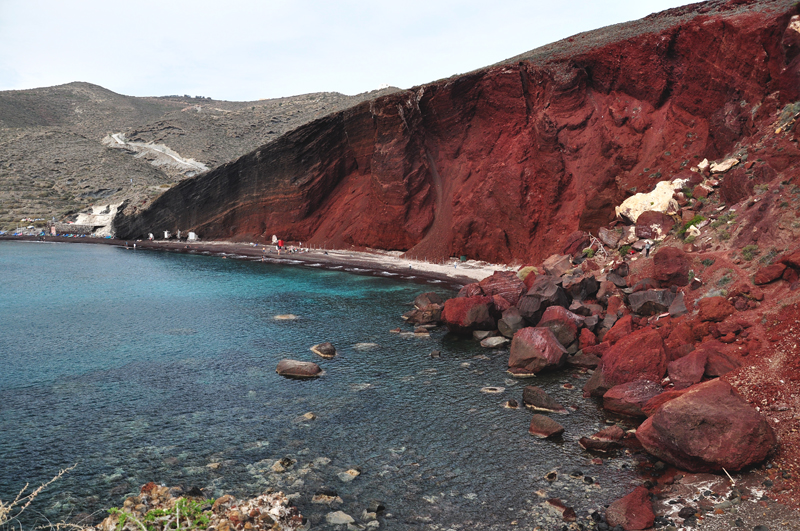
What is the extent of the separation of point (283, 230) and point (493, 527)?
70.8 meters

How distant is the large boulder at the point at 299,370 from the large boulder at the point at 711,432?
15.4m

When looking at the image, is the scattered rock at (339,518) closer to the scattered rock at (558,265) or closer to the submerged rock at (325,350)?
the submerged rock at (325,350)

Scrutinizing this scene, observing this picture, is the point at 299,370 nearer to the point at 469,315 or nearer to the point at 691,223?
the point at 469,315

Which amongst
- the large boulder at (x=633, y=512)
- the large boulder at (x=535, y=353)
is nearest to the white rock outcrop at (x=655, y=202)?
the large boulder at (x=535, y=353)

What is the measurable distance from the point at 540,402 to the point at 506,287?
52.3 feet

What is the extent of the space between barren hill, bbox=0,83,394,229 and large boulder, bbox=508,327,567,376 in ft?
292

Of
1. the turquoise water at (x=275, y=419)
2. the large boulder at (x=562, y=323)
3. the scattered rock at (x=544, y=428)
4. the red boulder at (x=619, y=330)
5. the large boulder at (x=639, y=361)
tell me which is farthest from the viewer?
the large boulder at (x=562, y=323)

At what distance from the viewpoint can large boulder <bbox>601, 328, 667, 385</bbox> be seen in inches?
814

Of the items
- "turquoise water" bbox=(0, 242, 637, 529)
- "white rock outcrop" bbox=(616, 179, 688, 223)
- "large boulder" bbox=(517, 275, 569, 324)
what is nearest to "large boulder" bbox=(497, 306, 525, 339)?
"large boulder" bbox=(517, 275, 569, 324)

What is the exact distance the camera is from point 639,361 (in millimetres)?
20891

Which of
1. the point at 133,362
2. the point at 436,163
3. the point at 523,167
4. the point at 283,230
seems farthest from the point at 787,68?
the point at 283,230

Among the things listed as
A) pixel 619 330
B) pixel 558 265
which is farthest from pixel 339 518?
pixel 558 265

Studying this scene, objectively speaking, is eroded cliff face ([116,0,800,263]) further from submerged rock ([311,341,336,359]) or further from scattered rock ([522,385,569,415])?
submerged rock ([311,341,336,359])

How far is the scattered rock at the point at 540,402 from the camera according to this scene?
794 inches
